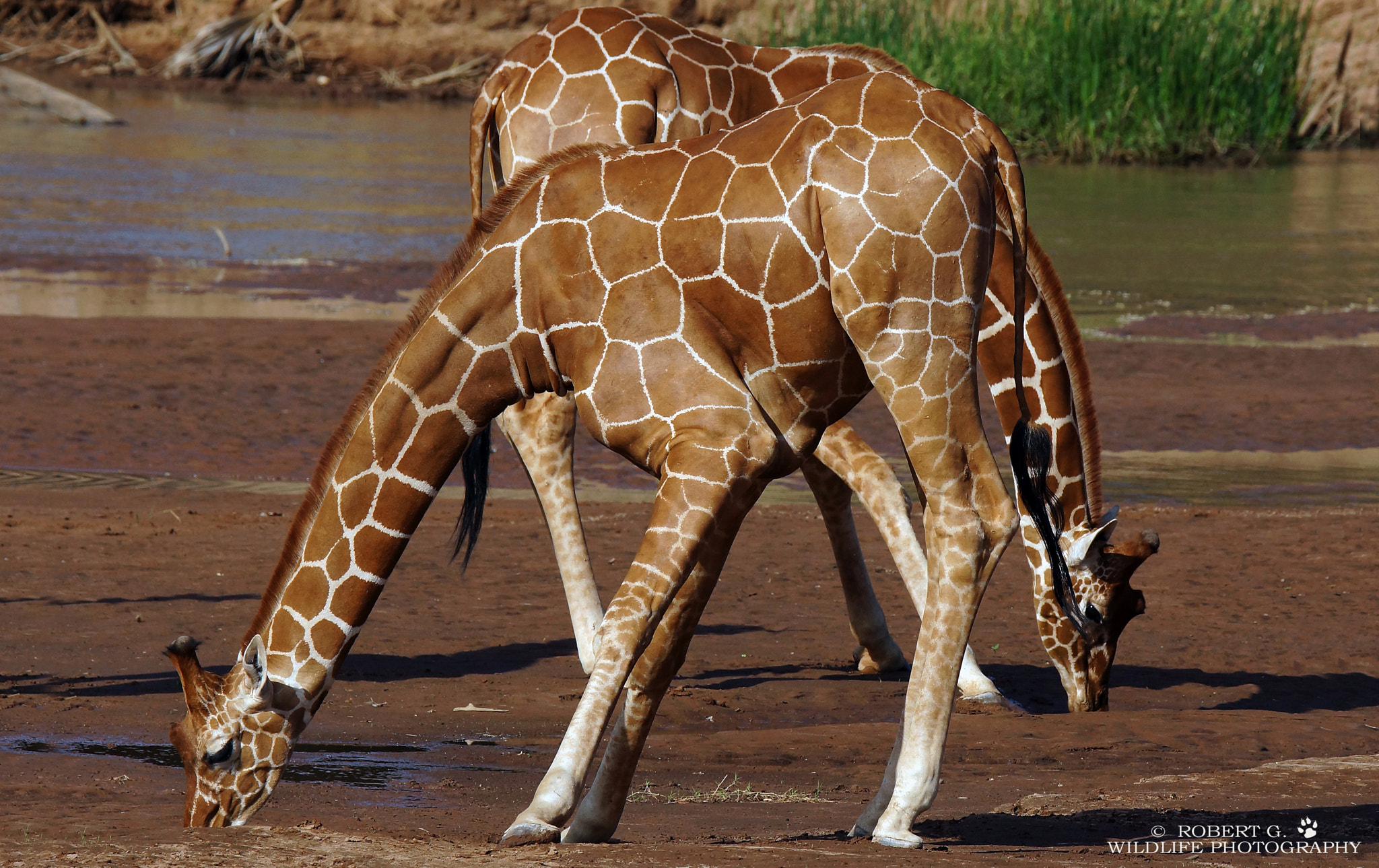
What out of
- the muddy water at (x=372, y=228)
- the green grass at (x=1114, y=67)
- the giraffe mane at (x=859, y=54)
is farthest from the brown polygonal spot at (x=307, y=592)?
the green grass at (x=1114, y=67)

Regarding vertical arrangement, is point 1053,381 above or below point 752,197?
below

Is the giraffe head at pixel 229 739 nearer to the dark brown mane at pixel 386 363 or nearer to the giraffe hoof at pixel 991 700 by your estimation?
the dark brown mane at pixel 386 363

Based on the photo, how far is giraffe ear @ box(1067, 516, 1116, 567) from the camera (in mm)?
7215

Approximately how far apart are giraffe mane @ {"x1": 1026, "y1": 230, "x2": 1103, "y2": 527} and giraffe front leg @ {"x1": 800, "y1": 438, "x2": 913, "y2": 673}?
102 centimetres

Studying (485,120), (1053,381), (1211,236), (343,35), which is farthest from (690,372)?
(343,35)

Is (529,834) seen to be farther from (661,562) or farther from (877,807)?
(877,807)

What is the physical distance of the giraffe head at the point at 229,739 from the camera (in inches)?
197

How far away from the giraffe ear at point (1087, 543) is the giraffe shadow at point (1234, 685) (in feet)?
2.23

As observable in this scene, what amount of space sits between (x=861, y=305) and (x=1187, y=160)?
26.5 metres

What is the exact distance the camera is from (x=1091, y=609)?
729 cm

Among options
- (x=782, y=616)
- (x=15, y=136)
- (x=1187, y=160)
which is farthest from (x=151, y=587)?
(x=1187, y=160)

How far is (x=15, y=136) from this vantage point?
94.7ft

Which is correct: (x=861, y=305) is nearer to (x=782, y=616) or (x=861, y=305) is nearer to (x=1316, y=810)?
(x=1316, y=810)

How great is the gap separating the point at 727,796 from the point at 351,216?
1774 centimetres
